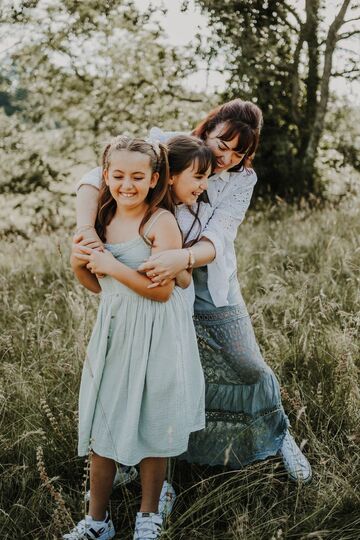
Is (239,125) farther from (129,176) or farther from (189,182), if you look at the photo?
(129,176)

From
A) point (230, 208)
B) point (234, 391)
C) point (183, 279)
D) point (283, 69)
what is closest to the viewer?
point (183, 279)

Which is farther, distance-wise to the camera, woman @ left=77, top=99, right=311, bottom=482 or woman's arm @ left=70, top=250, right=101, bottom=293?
woman @ left=77, top=99, right=311, bottom=482

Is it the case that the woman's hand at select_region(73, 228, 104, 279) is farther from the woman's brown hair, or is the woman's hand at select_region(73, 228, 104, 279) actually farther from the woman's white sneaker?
the woman's white sneaker

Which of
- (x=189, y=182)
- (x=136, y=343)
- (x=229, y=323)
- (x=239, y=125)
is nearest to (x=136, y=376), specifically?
(x=136, y=343)

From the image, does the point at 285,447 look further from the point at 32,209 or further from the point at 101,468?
the point at 32,209

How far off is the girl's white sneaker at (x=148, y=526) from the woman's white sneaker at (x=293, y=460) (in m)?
0.59

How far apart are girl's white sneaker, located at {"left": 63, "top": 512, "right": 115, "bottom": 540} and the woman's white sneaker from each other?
0.76m

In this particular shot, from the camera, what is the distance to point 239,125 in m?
2.34

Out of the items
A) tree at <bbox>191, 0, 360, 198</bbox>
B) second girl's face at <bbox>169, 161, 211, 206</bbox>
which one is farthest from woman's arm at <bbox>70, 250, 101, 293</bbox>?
tree at <bbox>191, 0, 360, 198</bbox>

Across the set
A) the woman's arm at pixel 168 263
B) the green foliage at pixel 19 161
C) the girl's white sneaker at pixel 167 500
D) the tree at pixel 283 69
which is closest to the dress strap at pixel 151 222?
the woman's arm at pixel 168 263

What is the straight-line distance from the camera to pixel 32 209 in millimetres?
8547

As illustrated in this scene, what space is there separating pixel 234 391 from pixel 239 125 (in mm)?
1160

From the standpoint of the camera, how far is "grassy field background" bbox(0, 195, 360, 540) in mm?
2223

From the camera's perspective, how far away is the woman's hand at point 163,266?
6.53ft
